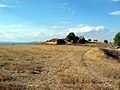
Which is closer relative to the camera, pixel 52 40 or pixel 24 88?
pixel 24 88

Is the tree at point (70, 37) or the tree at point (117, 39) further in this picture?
the tree at point (70, 37)

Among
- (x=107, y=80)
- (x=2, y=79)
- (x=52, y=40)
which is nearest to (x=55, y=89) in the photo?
(x=2, y=79)

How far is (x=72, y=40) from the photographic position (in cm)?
12250

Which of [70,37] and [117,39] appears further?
[70,37]

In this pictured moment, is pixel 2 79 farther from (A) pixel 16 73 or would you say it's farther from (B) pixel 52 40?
(B) pixel 52 40

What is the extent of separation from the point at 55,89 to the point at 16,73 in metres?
5.85

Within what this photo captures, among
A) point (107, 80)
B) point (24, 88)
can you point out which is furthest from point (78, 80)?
point (24, 88)

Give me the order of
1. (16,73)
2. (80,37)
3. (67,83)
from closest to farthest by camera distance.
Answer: (67,83) < (16,73) < (80,37)

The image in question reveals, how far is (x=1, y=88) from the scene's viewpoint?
14.7 m

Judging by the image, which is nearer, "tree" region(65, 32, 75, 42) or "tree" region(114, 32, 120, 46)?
"tree" region(114, 32, 120, 46)

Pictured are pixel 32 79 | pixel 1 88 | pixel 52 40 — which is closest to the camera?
pixel 1 88

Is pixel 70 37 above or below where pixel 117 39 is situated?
above

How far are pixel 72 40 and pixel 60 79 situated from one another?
104423mm

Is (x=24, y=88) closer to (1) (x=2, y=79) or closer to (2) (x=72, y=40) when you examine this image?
(1) (x=2, y=79)
